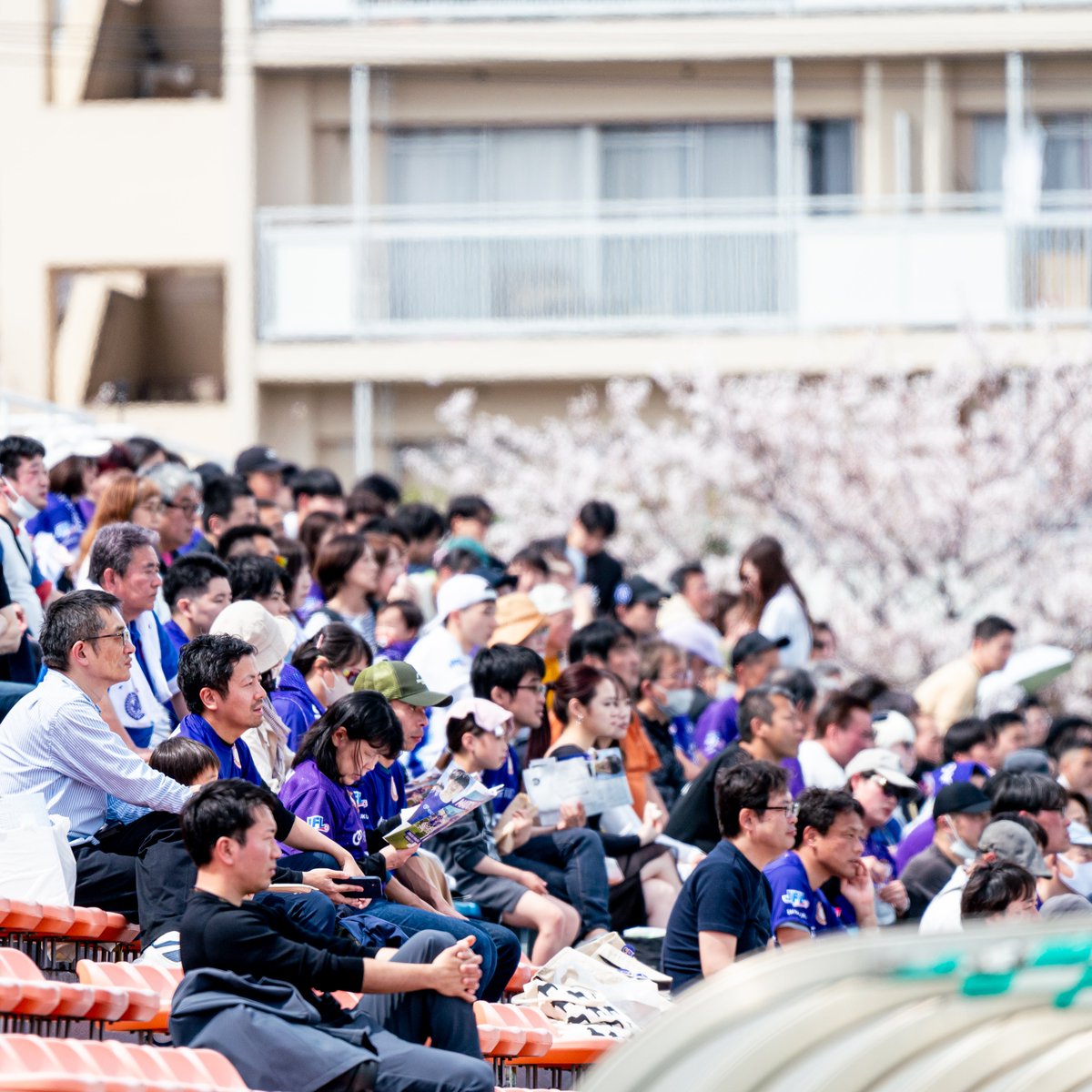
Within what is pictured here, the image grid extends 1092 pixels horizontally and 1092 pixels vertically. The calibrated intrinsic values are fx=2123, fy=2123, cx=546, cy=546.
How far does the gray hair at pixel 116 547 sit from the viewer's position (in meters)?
8.23

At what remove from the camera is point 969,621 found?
19.8 metres

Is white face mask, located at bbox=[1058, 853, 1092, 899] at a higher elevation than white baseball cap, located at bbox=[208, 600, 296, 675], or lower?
lower

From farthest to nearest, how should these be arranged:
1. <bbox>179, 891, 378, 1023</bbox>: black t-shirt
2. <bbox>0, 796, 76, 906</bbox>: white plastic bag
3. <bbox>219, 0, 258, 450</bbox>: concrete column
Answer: <bbox>219, 0, 258, 450</bbox>: concrete column → <bbox>0, 796, 76, 906</bbox>: white plastic bag → <bbox>179, 891, 378, 1023</bbox>: black t-shirt

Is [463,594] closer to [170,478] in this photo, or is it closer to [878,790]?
[170,478]

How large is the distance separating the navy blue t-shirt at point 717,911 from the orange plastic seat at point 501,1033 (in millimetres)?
937

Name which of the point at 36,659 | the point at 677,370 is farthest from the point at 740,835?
the point at 677,370

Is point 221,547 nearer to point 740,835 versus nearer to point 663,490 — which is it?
point 740,835

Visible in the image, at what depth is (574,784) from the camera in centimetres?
956

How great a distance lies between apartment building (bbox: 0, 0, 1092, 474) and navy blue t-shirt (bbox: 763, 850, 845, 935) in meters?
13.6

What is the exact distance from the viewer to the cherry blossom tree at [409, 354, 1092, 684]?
788 inches

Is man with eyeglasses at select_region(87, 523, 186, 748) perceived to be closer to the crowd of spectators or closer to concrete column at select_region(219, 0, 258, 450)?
the crowd of spectators

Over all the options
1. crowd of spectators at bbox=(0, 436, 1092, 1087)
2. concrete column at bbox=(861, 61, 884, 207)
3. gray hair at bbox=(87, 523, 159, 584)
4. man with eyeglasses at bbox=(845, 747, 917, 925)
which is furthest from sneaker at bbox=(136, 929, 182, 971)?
concrete column at bbox=(861, 61, 884, 207)

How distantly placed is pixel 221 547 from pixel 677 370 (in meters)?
11.8

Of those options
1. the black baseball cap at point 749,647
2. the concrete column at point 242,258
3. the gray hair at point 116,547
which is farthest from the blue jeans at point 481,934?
the concrete column at point 242,258
